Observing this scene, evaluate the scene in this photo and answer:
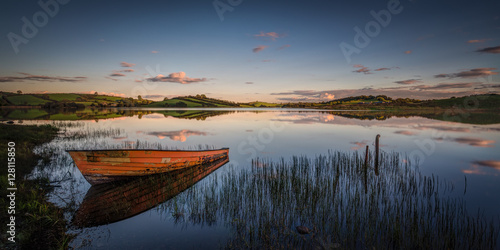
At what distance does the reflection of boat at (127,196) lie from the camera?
6922 mm

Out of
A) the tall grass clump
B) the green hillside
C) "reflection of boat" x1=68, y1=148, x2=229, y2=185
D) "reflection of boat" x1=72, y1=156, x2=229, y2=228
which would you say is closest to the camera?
the tall grass clump

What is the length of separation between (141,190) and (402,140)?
77.3 ft

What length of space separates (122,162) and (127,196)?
170 centimetres

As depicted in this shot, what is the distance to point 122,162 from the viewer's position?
9555 mm

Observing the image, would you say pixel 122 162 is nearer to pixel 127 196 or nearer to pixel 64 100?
pixel 127 196

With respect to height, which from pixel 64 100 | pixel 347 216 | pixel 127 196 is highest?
pixel 64 100

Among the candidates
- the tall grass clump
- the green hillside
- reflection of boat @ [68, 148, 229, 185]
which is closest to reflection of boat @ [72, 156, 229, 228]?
reflection of boat @ [68, 148, 229, 185]

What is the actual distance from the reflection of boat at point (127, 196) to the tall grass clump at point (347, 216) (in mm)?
932

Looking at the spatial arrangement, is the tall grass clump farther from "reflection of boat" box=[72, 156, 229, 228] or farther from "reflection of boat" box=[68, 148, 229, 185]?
"reflection of boat" box=[68, 148, 229, 185]

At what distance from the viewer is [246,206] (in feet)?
24.6

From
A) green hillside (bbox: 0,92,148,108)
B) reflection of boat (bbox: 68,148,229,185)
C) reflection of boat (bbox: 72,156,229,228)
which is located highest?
green hillside (bbox: 0,92,148,108)

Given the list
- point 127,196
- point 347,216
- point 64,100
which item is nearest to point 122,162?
point 127,196

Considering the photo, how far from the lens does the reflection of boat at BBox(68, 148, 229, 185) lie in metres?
9.06

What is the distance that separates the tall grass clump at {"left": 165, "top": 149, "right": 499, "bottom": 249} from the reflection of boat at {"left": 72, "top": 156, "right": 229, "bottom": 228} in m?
0.93
